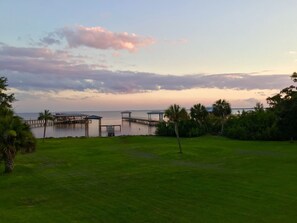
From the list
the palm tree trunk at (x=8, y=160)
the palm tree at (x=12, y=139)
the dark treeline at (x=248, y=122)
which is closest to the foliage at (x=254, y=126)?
the dark treeline at (x=248, y=122)

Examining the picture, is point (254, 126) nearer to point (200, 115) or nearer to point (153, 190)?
point (200, 115)

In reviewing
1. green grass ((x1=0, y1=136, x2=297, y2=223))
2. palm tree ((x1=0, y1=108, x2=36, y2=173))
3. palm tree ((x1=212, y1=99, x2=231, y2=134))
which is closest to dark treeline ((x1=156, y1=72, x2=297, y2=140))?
palm tree ((x1=212, y1=99, x2=231, y2=134))

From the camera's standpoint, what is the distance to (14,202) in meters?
24.9

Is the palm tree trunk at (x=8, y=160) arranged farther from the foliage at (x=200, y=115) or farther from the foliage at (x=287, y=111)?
the foliage at (x=200, y=115)

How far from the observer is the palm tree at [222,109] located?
9300 cm

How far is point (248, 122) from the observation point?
83688 mm

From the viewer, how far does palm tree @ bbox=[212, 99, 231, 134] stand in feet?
305

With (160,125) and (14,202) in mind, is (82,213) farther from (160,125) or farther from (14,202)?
(160,125)

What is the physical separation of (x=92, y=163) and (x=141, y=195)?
61.2ft

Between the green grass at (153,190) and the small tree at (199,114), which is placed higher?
the small tree at (199,114)

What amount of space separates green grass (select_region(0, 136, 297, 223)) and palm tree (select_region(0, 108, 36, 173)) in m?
1.66

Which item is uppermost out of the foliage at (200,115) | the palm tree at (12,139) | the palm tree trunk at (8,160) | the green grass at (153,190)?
the foliage at (200,115)

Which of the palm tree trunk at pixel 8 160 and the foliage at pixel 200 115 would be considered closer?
the palm tree trunk at pixel 8 160

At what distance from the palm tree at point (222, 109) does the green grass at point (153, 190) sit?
4806 centimetres
